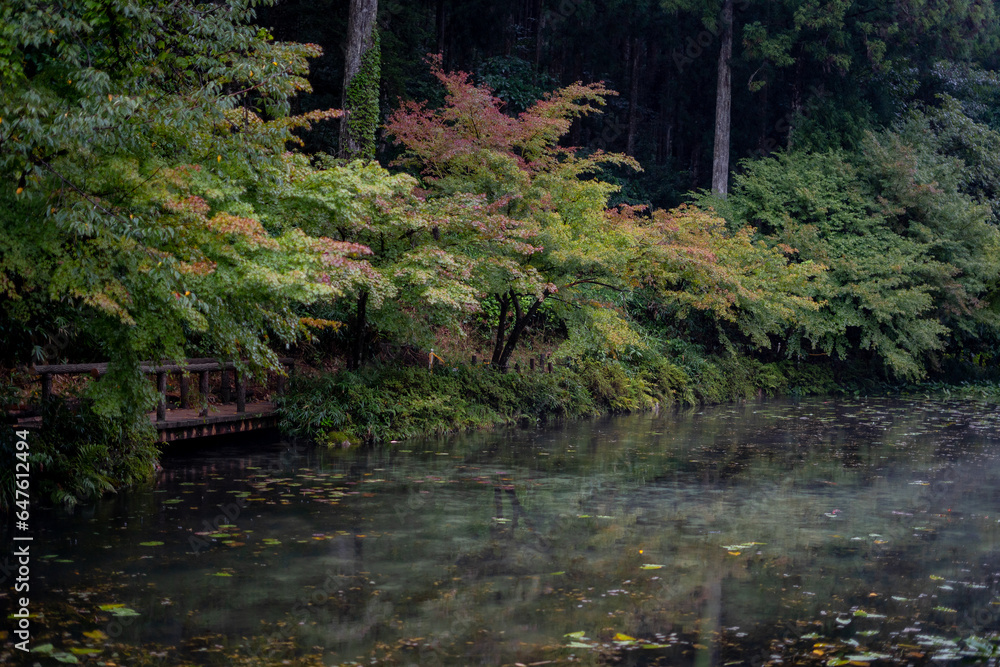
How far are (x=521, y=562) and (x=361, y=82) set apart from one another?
41.9 ft

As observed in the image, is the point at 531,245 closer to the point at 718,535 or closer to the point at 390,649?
Answer: the point at 718,535

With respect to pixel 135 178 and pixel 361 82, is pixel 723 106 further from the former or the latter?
pixel 135 178

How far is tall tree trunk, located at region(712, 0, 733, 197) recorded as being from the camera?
96.1 feet

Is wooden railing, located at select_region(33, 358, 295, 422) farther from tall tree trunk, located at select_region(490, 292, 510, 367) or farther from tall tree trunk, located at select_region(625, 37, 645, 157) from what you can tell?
tall tree trunk, located at select_region(625, 37, 645, 157)

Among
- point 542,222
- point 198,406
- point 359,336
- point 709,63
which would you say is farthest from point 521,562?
point 709,63

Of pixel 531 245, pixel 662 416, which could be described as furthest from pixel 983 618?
pixel 662 416

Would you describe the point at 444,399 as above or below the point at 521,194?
below

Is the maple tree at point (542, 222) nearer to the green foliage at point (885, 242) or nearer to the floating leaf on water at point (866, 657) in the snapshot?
the green foliage at point (885, 242)

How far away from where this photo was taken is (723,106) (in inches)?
1156

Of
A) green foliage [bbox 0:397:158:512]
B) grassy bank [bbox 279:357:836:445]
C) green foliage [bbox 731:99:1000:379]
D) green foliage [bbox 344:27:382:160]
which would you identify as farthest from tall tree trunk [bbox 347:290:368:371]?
green foliage [bbox 731:99:1000:379]

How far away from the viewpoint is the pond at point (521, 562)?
5898 mm

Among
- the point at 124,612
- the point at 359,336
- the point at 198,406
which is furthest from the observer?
the point at 359,336

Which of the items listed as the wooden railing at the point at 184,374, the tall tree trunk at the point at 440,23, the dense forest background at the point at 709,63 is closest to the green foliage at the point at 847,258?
the dense forest background at the point at 709,63

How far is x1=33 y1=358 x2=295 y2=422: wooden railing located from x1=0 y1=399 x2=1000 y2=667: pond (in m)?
0.80
